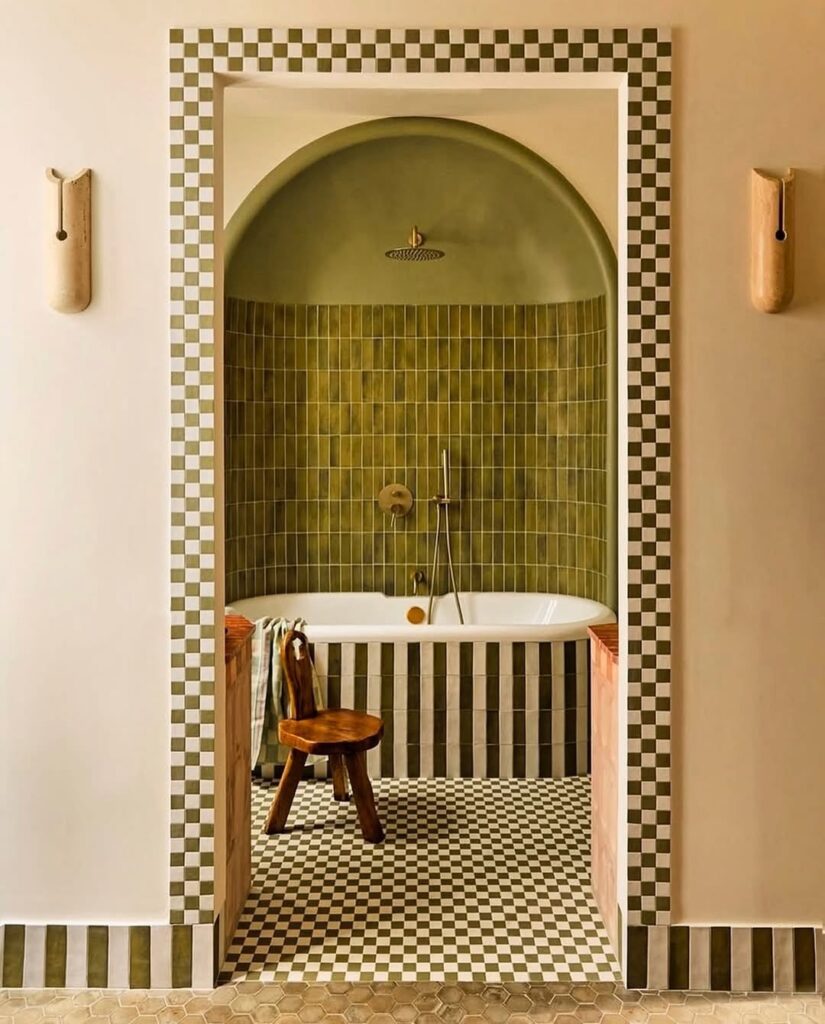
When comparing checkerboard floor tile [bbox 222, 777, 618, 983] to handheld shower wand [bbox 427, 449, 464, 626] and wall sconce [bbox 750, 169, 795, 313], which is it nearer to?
handheld shower wand [bbox 427, 449, 464, 626]

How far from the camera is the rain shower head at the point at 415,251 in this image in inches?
188

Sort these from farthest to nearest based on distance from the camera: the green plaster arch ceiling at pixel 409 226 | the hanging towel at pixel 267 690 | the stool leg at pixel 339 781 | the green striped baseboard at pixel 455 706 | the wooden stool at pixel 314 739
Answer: the green plaster arch ceiling at pixel 409 226 → the green striped baseboard at pixel 455 706 → the hanging towel at pixel 267 690 → the stool leg at pixel 339 781 → the wooden stool at pixel 314 739

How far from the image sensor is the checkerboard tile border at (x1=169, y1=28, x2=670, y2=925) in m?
2.49

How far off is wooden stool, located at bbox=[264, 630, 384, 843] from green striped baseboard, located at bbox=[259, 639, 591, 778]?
1.60 ft

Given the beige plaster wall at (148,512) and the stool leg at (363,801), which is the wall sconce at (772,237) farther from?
the stool leg at (363,801)

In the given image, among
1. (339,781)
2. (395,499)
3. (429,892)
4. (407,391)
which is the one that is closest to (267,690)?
(339,781)

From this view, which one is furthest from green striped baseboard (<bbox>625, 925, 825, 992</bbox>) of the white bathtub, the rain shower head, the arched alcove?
the rain shower head

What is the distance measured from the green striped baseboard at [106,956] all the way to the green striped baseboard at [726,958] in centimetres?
110

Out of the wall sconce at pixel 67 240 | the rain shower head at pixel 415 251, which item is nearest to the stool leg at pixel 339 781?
the wall sconce at pixel 67 240

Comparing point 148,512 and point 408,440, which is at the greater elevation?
point 408,440

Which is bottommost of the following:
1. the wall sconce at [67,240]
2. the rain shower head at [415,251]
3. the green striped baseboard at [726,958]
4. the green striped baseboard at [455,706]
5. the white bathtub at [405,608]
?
the green striped baseboard at [726,958]

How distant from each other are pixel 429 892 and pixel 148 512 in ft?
4.92

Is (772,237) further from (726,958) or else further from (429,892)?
(429,892)

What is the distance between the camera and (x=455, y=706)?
4293 millimetres
